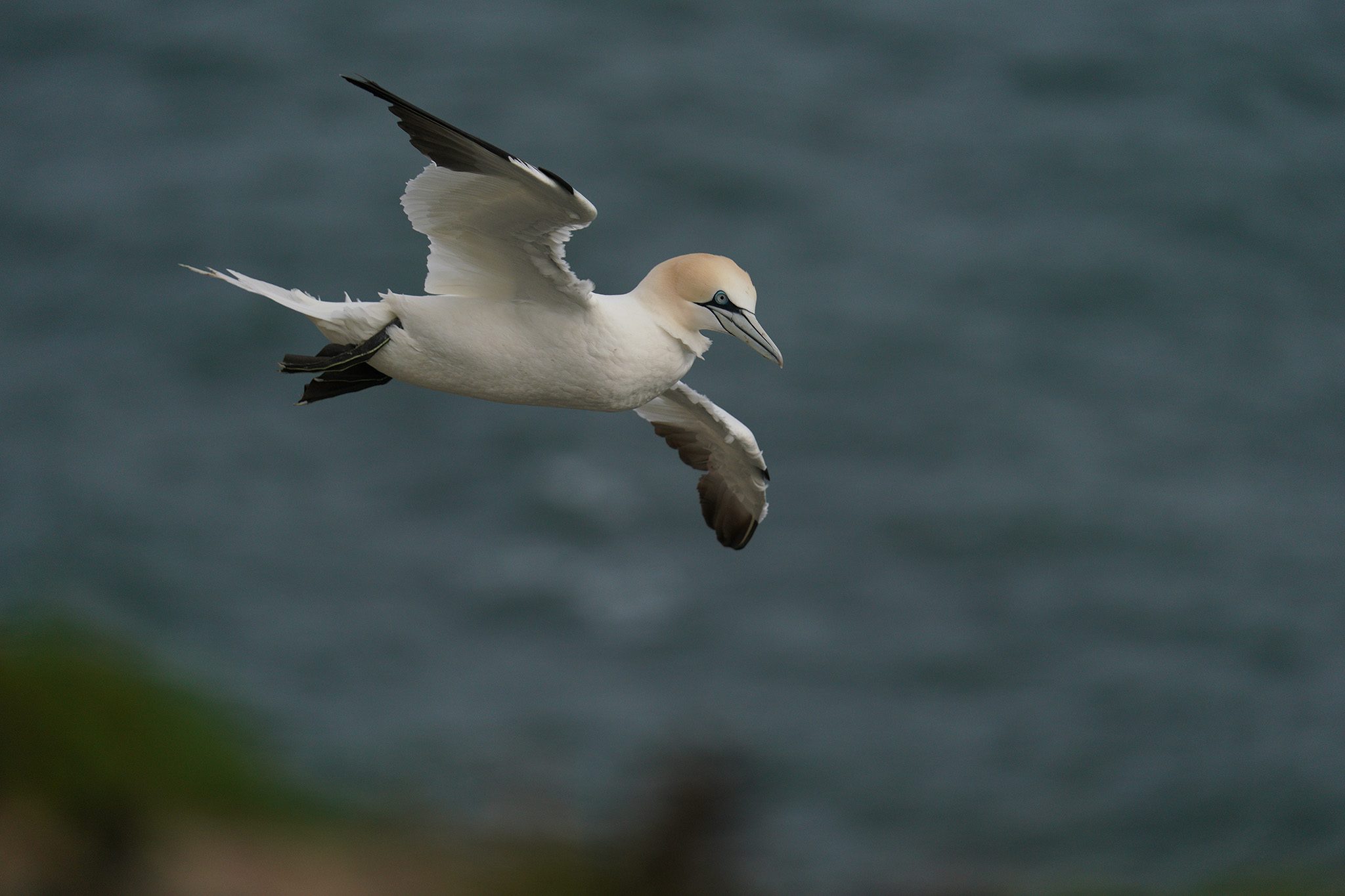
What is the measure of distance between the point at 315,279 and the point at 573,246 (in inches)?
278

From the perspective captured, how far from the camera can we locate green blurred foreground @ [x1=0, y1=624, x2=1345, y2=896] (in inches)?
358

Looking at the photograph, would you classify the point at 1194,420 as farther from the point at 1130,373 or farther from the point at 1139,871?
the point at 1139,871

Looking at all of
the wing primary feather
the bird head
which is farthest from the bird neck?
the wing primary feather

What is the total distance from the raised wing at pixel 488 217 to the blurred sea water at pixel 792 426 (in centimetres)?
2543

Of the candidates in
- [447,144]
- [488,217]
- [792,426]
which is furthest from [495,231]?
[792,426]

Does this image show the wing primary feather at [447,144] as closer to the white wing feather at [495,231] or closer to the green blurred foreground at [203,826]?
the white wing feather at [495,231]

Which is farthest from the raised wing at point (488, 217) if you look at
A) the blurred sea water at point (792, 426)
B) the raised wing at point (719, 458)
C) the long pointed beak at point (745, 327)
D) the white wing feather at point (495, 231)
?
the blurred sea water at point (792, 426)

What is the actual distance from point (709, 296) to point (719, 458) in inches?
98.5

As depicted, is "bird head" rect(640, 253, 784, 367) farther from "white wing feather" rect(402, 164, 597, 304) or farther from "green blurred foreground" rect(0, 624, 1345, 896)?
"green blurred foreground" rect(0, 624, 1345, 896)

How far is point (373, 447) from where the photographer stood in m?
43.2

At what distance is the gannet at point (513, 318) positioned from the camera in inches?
311

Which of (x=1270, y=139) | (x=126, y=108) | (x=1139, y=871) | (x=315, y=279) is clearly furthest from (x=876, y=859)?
(x=126, y=108)

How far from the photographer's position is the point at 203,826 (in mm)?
17469

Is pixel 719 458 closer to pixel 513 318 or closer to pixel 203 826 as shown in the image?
pixel 513 318
